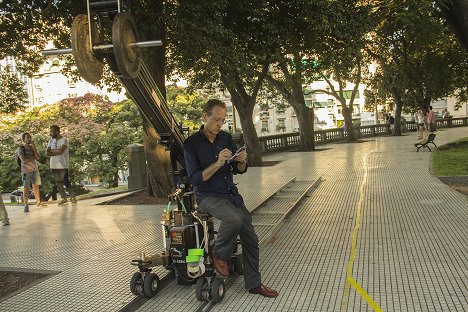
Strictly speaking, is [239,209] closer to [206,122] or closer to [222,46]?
[206,122]

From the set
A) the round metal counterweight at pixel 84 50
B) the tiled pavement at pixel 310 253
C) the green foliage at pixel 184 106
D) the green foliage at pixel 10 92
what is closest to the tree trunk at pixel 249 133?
the tiled pavement at pixel 310 253

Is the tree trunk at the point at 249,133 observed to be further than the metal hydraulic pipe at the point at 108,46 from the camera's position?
Yes

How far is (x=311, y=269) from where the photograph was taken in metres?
4.95

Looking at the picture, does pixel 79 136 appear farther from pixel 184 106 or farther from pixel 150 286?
pixel 150 286

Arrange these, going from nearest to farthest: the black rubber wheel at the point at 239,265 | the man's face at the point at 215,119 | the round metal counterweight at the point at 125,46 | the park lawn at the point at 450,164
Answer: the round metal counterweight at the point at 125,46 < the man's face at the point at 215,119 < the black rubber wheel at the point at 239,265 < the park lawn at the point at 450,164

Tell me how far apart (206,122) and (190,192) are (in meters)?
0.80

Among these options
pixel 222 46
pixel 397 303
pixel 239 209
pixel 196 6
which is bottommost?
pixel 397 303

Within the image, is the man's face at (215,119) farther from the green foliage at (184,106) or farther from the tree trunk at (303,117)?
the green foliage at (184,106)

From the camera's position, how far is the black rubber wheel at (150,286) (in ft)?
14.0

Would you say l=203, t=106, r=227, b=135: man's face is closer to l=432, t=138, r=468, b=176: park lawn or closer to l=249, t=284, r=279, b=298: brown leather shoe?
l=249, t=284, r=279, b=298: brown leather shoe

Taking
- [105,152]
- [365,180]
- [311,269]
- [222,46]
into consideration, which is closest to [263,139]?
[105,152]

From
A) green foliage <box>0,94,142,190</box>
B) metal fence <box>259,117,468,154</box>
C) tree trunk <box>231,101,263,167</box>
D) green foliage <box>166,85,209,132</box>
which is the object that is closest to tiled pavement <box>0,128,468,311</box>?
tree trunk <box>231,101,263,167</box>

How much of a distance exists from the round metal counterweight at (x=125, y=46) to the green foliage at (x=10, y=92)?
849cm

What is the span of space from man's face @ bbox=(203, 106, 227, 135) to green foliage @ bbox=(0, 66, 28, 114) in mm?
8634
